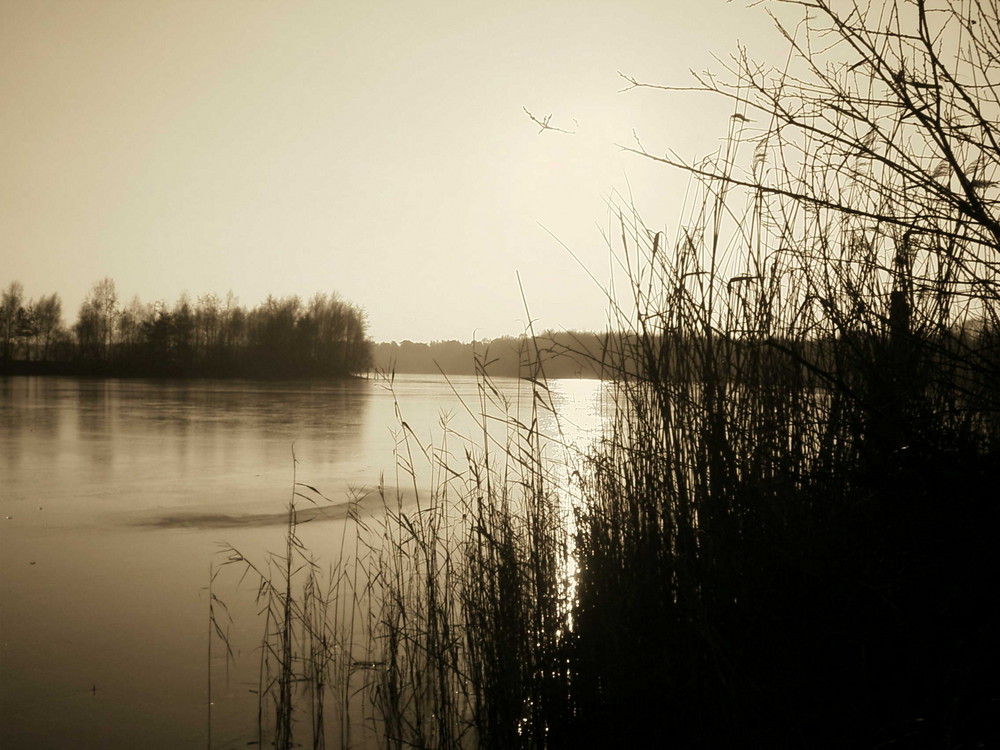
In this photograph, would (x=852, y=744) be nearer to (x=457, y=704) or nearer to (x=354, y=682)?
(x=457, y=704)

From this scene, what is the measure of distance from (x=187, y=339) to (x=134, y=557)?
5243cm

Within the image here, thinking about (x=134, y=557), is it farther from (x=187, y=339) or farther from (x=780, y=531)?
(x=187, y=339)

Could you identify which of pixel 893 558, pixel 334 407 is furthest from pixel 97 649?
pixel 334 407

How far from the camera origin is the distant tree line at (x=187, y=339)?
168 feet

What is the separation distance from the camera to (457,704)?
10.4 ft

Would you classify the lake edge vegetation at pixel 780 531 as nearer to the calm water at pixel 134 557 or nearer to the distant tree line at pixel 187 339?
the calm water at pixel 134 557

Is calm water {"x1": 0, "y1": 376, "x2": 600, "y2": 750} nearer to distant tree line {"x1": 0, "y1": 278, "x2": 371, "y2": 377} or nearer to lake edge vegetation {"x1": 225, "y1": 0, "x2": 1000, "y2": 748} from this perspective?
lake edge vegetation {"x1": 225, "y1": 0, "x2": 1000, "y2": 748}

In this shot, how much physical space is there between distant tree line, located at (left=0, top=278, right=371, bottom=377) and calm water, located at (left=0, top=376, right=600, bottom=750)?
130 ft

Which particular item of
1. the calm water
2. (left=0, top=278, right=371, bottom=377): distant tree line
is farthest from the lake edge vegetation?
(left=0, top=278, right=371, bottom=377): distant tree line

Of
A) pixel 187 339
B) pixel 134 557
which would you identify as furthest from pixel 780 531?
pixel 187 339

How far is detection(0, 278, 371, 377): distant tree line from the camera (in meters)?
51.2

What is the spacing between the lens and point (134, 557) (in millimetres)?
5676

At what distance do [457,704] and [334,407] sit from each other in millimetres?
20499

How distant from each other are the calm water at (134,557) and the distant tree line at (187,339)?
130ft
